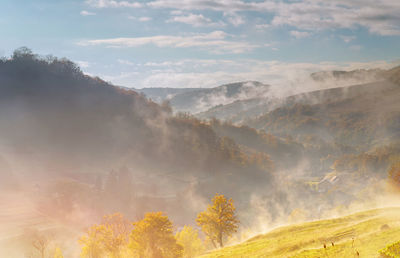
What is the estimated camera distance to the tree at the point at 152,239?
71188mm

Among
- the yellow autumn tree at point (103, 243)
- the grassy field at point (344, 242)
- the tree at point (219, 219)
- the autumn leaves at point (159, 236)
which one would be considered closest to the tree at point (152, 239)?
the autumn leaves at point (159, 236)

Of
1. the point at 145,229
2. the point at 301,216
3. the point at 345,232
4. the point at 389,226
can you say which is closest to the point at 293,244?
the point at 345,232

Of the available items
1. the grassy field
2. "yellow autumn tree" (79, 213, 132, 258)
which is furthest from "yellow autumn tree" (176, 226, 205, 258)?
the grassy field

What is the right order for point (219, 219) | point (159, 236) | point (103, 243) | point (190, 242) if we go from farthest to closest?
1. point (190, 242)
2. point (103, 243)
3. point (219, 219)
4. point (159, 236)

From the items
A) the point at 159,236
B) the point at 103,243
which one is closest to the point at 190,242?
the point at 103,243

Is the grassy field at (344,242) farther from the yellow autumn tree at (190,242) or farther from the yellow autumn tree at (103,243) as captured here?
the yellow autumn tree at (190,242)

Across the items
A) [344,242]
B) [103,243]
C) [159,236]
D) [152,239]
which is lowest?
[344,242]

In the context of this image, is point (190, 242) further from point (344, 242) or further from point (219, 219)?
point (344, 242)

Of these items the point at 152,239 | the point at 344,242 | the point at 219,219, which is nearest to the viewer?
the point at 344,242

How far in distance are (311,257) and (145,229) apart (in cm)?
4749

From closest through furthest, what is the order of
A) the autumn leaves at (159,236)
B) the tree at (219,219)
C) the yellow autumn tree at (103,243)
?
the autumn leaves at (159,236) < the tree at (219,219) < the yellow autumn tree at (103,243)

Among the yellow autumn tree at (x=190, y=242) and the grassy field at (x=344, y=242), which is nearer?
the grassy field at (x=344, y=242)

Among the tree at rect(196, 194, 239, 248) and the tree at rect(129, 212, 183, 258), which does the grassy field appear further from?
the tree at rect(196, 194, 239, 248)

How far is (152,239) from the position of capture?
71438 millimetres
